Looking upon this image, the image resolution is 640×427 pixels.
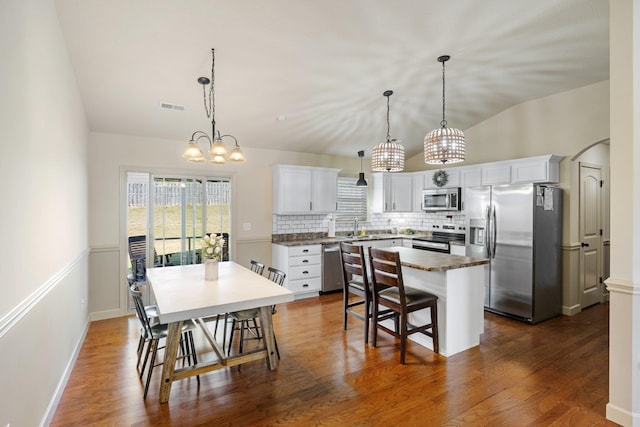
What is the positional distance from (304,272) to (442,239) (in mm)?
2345

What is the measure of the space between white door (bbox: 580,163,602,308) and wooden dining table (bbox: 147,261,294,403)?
4404 mm

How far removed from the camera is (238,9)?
2512 mm

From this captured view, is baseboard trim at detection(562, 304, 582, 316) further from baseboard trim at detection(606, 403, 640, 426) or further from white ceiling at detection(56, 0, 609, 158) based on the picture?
white ceiling at detection(56, 0, 609, 158)

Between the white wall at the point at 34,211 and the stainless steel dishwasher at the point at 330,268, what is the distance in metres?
3.38

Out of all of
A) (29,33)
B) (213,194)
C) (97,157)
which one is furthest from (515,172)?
(97,157)

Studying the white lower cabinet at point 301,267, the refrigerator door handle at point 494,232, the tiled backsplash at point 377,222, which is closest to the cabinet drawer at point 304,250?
the white lower cabinet at point 301,267

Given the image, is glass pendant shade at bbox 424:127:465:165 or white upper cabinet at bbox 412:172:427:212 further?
white upper cabinet at bbox 412:172:427:212

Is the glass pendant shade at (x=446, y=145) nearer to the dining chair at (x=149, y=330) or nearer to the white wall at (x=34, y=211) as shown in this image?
the dining chair at (x=149, y=330)

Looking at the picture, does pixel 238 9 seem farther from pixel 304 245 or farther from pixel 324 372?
pixel 304 245

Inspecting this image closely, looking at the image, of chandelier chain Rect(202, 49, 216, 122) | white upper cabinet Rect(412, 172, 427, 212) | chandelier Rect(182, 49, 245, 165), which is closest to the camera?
chandelier Rect(182, 49, 245, 165)

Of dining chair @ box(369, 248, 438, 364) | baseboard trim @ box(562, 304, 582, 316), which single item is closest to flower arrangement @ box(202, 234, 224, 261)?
dining chair @ box(369, 248, 438, 364)

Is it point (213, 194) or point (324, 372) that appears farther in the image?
point (213, 194)

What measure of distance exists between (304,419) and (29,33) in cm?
291

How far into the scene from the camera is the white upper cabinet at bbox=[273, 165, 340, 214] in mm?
Answer: 5398
